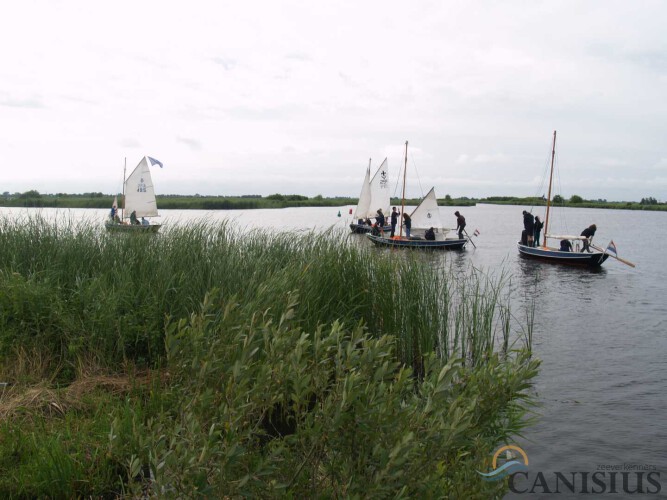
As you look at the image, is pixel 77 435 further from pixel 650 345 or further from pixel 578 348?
pixel 650 345

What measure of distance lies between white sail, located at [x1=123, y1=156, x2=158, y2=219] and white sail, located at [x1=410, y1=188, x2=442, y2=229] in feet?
67.5

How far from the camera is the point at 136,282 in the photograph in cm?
843

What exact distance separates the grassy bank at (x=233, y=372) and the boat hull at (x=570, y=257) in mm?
24805

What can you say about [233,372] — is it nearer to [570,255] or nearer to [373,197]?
[570,255]

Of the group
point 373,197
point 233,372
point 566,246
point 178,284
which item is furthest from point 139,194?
point 233,372

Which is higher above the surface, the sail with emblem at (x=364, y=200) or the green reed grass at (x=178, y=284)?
the sail with emblem at (x=364, y=200)

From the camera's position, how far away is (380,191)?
175ft

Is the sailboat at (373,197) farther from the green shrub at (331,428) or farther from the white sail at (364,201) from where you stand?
the green shrub at (331,428)

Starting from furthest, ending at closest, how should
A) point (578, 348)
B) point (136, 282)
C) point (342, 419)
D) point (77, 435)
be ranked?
1. point (578, 348)
2. point (136, 282)
3. point (77, 435)
4. point (342, 419)

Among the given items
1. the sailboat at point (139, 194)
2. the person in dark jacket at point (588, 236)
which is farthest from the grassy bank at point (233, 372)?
the sailboat at point (139, 194)

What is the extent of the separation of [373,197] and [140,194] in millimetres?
22136

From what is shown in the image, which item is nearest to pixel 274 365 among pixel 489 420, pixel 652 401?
pixel 489 420

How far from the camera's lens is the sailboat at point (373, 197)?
5228 centimetres

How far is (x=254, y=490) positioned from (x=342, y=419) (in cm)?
66
